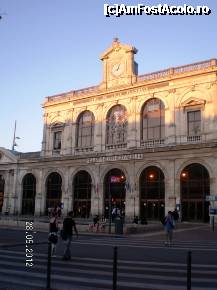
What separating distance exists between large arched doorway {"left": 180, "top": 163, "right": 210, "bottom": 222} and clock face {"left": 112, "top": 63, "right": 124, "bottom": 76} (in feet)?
56.2

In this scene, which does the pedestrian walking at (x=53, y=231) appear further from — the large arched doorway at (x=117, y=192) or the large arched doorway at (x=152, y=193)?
the large arched doorway at (x=117, y=192)

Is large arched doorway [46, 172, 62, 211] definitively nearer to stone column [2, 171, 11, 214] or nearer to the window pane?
the window pane

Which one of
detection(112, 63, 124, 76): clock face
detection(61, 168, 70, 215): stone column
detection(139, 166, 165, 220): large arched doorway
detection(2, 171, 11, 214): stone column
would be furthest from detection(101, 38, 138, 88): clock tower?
detection(2, 171, 11, 214): stone column

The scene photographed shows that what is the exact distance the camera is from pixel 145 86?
4616 centimetres

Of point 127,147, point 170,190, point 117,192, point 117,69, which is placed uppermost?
point 117,69

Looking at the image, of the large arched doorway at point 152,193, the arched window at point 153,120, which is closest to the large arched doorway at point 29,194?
the large arched doorway at point 152,193

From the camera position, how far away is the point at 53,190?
173 feet

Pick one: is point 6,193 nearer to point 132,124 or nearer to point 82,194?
point 82,194

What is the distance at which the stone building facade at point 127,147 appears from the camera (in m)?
40.8

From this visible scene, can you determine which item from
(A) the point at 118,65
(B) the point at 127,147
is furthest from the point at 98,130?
(A) the point at 118,65

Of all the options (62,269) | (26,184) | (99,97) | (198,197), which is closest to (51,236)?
(62,269)

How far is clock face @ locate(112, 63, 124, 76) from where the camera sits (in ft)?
164

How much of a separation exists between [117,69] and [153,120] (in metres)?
9.89

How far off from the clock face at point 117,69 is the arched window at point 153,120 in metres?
6.80
